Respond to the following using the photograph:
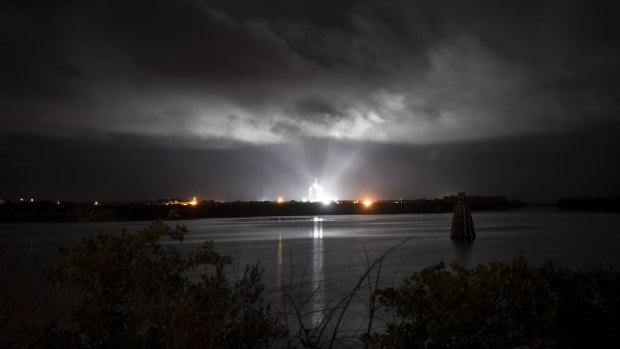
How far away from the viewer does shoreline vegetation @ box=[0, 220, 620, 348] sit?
543cm

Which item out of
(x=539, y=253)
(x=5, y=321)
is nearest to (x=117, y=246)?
(x=5, y=321)

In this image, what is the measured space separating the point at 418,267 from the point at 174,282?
18.3m

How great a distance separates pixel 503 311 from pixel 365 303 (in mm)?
1660

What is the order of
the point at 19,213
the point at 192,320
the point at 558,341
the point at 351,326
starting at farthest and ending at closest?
the point at 19,213 → the point at 351,326 → the point at 192,320 → the point at 558,341

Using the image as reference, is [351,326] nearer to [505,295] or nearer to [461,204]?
[505,295]

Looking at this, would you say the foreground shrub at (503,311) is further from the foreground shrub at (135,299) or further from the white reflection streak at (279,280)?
the white reflection streak at (279,280)

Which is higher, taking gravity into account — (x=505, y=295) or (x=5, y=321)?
(x=505, y=295)

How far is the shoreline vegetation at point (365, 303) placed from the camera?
5434 mm

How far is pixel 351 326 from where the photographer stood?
11.5 metres

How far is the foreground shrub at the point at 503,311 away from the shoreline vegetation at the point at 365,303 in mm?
12

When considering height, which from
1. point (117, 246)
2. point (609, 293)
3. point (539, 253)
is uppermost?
point (117, 246)

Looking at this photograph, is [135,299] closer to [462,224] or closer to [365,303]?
[365,303]

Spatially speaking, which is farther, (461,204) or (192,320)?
(461,204)

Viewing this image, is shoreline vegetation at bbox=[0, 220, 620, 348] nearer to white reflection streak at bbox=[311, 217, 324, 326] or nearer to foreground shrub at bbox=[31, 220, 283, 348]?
foreground shrub at bbox=[31, 220, 283, 348]
